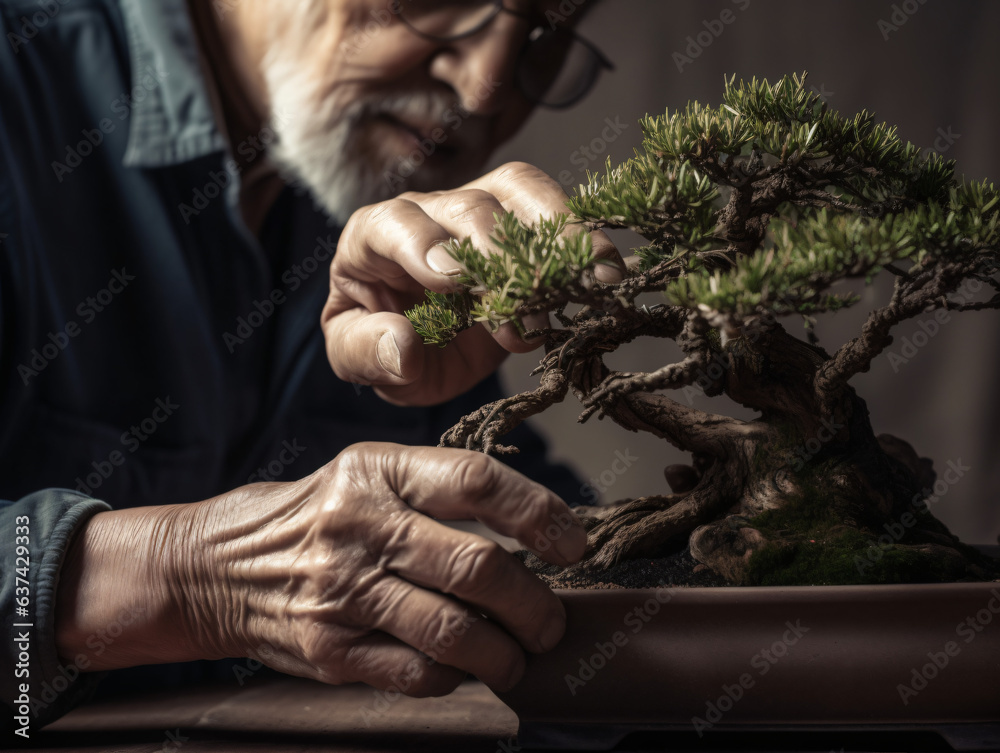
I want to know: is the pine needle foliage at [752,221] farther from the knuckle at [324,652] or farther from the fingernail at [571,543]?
the knuckle at [324,652]

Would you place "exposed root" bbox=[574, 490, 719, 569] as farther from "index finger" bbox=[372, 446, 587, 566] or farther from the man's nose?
the man's nose

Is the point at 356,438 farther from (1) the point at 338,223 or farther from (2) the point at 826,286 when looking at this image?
(2) the point at 826,286

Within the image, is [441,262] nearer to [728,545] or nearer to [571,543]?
[571,543]

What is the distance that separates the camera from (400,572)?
651 millimetres

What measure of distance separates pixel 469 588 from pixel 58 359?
4.02ft

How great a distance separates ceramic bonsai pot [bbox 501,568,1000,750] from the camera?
0.64 m
